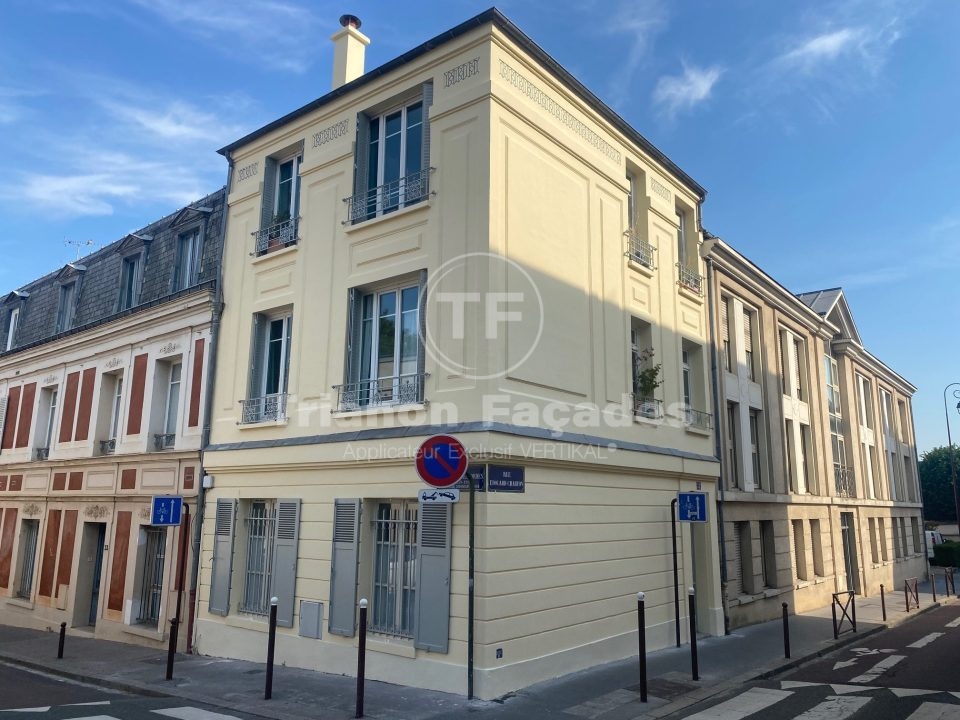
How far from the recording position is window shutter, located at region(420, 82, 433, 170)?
34.6 ft

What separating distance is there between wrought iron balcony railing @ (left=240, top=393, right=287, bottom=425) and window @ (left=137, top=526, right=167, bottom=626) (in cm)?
350

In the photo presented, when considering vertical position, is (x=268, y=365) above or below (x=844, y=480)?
above

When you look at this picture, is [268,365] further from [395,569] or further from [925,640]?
[925,640]

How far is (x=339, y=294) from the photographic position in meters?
→ 11.2

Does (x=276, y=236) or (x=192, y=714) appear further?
(x=276, y=236)

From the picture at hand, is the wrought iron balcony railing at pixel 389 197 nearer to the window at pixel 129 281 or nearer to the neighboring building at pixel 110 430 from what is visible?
the neighboring building at pixel 110 430

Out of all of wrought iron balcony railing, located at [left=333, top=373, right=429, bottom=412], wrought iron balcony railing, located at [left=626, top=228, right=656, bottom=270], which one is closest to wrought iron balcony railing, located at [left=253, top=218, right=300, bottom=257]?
wrought iron balcony railing, located at [left=333, top=373, right=429, bottom=412]

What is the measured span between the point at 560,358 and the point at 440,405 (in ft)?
7.30

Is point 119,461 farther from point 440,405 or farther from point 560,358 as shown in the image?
point 560,358

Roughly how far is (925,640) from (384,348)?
40.6 ft

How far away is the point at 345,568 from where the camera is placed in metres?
10.1

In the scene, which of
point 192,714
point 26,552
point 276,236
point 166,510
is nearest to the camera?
point 192,714

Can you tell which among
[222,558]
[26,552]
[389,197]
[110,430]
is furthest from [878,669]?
[26,552]

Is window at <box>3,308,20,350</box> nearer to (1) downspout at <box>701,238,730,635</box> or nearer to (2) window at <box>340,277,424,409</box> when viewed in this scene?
(2) window at <box>340,277,424,409</box>
